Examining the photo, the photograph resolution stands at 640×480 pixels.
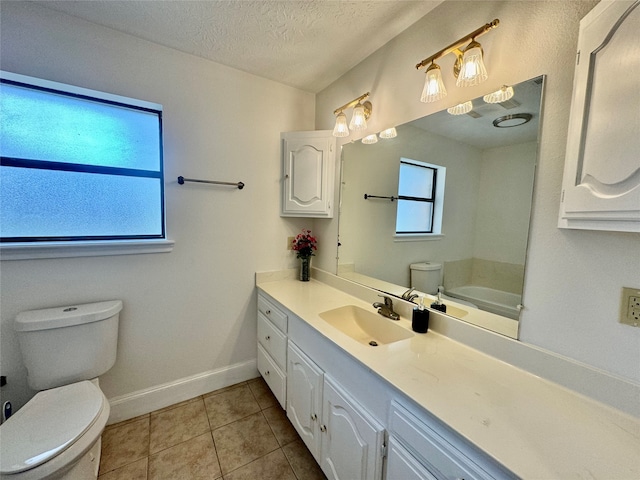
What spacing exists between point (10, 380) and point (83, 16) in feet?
6.65

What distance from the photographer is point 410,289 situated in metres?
1.46

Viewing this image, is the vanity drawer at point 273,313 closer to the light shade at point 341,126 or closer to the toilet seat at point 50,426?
the toilet seat at point 50,426

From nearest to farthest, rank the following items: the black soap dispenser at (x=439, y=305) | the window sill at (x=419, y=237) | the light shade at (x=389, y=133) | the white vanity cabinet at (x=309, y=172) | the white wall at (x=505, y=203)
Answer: the white wall at (x=505, y=203), the black soap dispenser at (x=439, y=305), the window sill at (x=419, y=237), the light shade at (x=389, y=133), the white vanity cabinet at (x=309, y=172)

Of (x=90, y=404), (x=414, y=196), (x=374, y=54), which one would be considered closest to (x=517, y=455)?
(x=414, y=196)

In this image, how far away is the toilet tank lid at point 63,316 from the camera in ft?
4.20

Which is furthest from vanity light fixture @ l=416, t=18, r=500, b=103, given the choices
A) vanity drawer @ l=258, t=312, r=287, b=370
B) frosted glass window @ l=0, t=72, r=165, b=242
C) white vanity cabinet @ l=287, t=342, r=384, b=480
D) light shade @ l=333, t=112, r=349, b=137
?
frosted glass window @ l=0, t=72, r=165, b=242

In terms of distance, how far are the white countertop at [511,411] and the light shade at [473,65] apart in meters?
1.13

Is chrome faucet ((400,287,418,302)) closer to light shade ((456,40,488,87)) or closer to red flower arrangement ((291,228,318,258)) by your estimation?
red flower arrangement ((291,228,318,258))

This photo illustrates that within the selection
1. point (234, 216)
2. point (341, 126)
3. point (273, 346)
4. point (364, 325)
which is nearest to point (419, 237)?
point (364, 325)

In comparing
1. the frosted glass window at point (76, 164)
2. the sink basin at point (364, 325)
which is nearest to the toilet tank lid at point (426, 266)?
the sink basin at point (364, 325)

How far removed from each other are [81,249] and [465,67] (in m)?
2.16

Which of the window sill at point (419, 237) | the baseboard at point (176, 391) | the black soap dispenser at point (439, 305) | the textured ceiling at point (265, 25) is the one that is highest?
the textured ceiling at point (265, 25)

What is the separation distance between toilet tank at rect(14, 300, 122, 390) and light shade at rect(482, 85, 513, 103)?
2.23m

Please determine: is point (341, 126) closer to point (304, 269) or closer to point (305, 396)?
point (304, 269)
